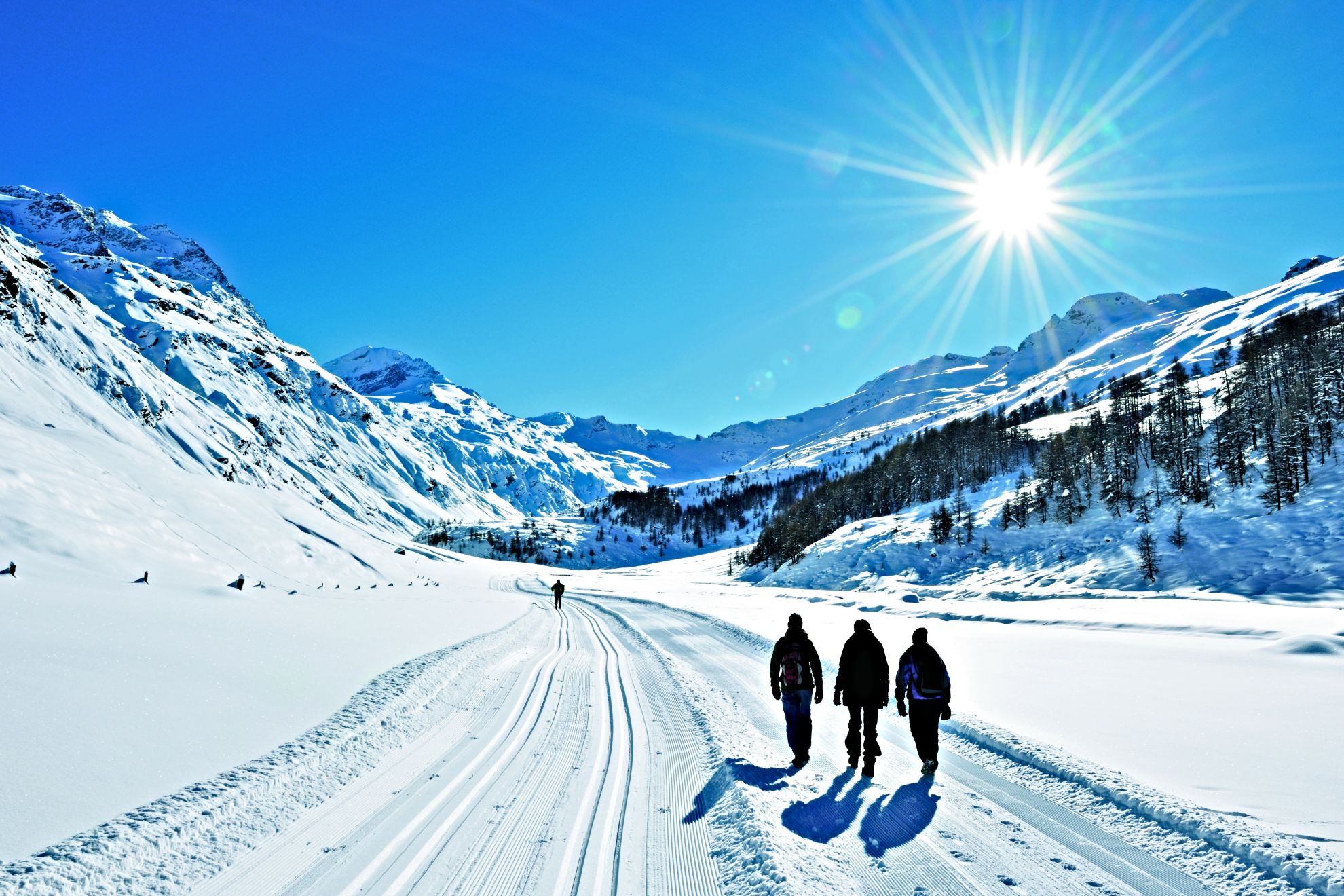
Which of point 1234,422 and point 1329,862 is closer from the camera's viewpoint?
point 1329,862

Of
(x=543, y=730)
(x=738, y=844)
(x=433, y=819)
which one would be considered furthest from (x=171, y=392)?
(x=738, y=844)

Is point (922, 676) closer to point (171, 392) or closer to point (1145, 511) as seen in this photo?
point (1145, 511)

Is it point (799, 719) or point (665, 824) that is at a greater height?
point (799, 719)

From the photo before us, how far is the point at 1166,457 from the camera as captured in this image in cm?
6119

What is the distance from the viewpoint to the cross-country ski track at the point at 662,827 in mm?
4977

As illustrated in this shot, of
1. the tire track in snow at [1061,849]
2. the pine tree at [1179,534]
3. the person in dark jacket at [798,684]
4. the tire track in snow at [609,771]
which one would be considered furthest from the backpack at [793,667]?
the pine tree at [1179,534]

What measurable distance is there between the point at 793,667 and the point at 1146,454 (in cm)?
8093

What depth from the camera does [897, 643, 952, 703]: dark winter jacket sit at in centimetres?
796

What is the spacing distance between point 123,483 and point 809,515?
95244mm

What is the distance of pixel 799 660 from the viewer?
862 centimetres

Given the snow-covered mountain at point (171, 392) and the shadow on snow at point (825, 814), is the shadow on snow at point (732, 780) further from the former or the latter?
the snow-covered mountain at point (171, 392)

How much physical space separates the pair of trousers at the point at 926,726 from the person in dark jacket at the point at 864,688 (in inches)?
17.7

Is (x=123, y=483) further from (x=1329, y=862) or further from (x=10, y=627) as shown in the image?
(x=1329, y=862)

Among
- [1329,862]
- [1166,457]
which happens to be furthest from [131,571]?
[1166,457]
